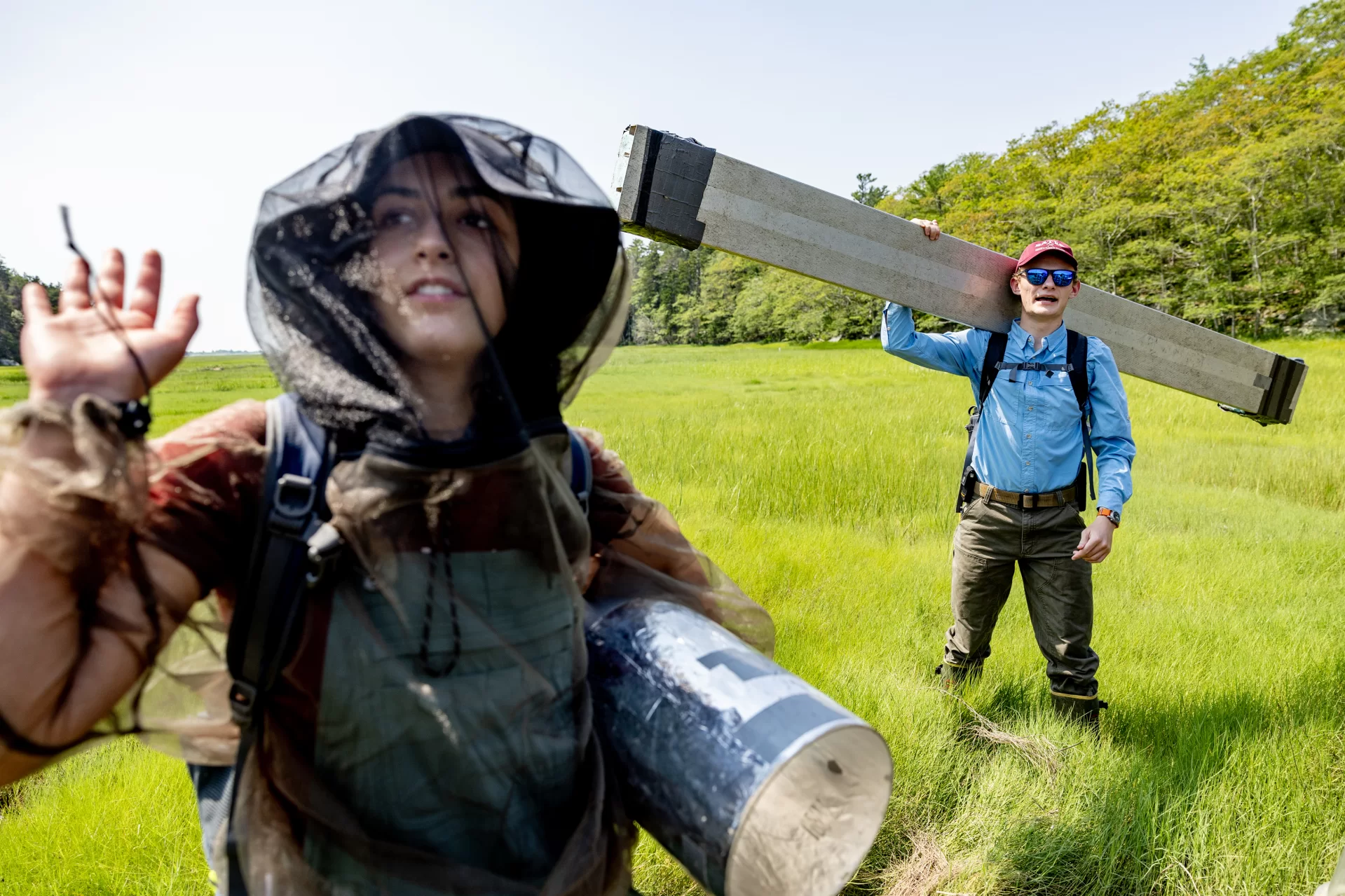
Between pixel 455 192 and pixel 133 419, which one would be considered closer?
pixel 133 419

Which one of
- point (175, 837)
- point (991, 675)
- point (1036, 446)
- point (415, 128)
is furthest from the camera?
point (991, 675)

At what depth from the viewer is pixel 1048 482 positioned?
3.44 meters

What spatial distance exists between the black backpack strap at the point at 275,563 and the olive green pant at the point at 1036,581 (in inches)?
124

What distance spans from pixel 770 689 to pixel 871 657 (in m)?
2.69

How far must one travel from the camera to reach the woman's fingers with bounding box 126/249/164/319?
112cm

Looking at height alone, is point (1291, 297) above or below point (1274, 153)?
below

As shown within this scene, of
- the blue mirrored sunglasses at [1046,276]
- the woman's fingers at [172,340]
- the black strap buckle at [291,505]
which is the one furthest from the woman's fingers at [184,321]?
the blue mirrored sunglasses at [1046,276]

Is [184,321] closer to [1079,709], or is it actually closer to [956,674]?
[956,674]

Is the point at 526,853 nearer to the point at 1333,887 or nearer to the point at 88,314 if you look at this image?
the point at 88,314

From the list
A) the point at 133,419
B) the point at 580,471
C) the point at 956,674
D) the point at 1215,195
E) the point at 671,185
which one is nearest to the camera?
the point at 133,419

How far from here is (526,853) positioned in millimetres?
1323

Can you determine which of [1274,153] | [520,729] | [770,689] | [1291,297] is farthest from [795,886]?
[1291,297]

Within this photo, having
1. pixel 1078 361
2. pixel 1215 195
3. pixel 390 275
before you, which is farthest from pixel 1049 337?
pixel 1215 195

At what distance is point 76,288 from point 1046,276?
3.23 m
